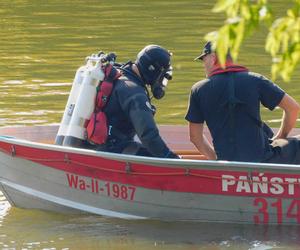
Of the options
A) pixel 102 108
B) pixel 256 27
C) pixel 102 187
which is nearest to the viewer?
pixel 256 27

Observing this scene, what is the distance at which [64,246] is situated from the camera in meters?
8.84

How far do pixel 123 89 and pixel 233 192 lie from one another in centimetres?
118

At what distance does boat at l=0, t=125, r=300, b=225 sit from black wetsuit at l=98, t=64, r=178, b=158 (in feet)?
0.66

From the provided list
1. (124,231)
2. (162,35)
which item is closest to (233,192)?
(124,231)

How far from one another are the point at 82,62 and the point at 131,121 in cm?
880

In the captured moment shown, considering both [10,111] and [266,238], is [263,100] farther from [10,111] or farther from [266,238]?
[10,111]

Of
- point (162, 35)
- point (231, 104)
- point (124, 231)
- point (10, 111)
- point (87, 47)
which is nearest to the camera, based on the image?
point (231, 104)

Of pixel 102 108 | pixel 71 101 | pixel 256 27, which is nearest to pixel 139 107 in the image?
pixel 102 108

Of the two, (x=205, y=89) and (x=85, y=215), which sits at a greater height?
(x=205, y=89)

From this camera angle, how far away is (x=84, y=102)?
8.93m

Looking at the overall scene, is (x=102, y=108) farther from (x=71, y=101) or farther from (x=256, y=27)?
(x=256, y=27)

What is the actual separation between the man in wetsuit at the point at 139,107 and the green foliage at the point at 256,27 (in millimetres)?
4228

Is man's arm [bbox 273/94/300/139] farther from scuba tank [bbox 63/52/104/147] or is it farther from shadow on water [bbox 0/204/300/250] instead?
scuba tank [bbox 63/52/104/147]

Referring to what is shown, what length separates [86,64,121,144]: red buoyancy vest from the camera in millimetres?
8891
